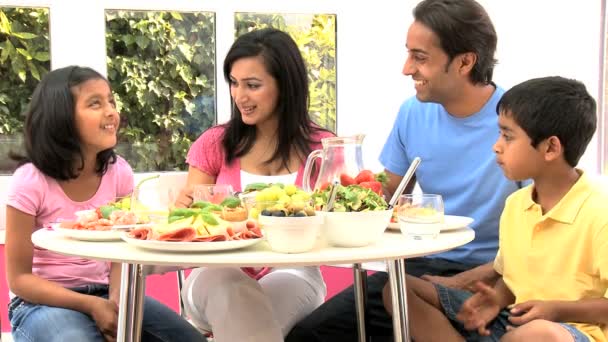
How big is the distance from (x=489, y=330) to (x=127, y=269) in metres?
0.84

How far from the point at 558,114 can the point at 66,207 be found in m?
1.23

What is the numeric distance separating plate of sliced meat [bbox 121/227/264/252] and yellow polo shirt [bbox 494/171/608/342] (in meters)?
0.69

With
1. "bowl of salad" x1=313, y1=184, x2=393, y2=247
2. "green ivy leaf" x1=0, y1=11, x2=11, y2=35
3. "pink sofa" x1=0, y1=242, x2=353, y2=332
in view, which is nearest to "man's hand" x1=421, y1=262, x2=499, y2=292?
"bowl of salad" x1=313, y1=184, x2=393, y2=247

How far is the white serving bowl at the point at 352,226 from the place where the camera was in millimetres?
1379

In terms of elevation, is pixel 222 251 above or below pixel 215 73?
below

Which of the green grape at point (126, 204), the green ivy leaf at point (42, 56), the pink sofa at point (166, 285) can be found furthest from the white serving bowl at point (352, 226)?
the green ivy leaf at point (42, 56)

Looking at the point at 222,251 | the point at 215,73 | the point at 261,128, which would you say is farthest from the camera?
the point at 215,73

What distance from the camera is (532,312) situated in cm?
155

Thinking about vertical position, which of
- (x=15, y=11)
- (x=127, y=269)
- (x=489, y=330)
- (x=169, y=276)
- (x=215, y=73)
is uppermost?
(x=15, y=11)

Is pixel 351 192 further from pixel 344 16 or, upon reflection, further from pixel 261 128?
pixel 344 16

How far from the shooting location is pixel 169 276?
11.7 ft

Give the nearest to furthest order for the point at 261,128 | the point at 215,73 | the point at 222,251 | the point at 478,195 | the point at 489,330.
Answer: the point at 222,251 < the point at 489,330 < the point at 478,195 < the point at 261,128 < the point at 215,73

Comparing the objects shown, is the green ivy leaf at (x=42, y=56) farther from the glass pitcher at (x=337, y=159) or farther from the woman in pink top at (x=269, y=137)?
the glass pitcher at (x=337, y=159)

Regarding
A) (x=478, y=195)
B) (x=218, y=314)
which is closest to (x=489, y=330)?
(x=478, y=195)
